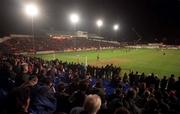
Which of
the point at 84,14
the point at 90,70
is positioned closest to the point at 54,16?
the point at 84,14

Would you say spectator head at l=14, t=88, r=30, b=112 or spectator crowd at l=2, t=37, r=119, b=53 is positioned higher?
spectator head at l=14, t=88, r=30, b=112

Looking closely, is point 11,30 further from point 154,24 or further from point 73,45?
point 154,24

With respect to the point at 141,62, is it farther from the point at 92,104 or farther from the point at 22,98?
the point at 92,104

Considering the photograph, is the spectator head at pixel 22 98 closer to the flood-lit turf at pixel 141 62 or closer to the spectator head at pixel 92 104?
the spectator head at pixel 92 104

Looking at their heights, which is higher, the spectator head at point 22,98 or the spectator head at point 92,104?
the spectator head at point 92,104

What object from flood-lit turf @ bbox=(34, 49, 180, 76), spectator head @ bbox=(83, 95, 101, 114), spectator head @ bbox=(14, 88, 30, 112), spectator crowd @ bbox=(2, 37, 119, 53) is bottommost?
flood-lit turf @ bbox=(34, 49, 180, 76)

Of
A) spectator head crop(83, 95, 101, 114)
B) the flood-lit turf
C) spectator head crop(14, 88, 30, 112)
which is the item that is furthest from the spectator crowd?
spectator head crop(83, 95, 101, 114)

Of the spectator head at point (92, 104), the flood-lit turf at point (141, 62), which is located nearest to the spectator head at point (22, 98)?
the spectator head at point (92, 104)

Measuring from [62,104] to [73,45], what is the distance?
71273 millimetres

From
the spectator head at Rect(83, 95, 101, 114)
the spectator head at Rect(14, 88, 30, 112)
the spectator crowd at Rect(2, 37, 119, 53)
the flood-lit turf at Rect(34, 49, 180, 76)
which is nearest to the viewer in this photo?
the spectator head at Rect(83, 95, 101, 114)

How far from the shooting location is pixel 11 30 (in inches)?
3125

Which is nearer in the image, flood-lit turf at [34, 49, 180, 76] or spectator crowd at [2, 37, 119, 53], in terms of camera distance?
flood-lit turf at [34, 49, 180, 76]

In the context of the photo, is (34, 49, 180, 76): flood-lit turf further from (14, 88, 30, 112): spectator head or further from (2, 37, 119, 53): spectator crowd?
(14, 88, 30, 112): spectator head

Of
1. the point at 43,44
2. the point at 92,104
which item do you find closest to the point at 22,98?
the point at 92,104
